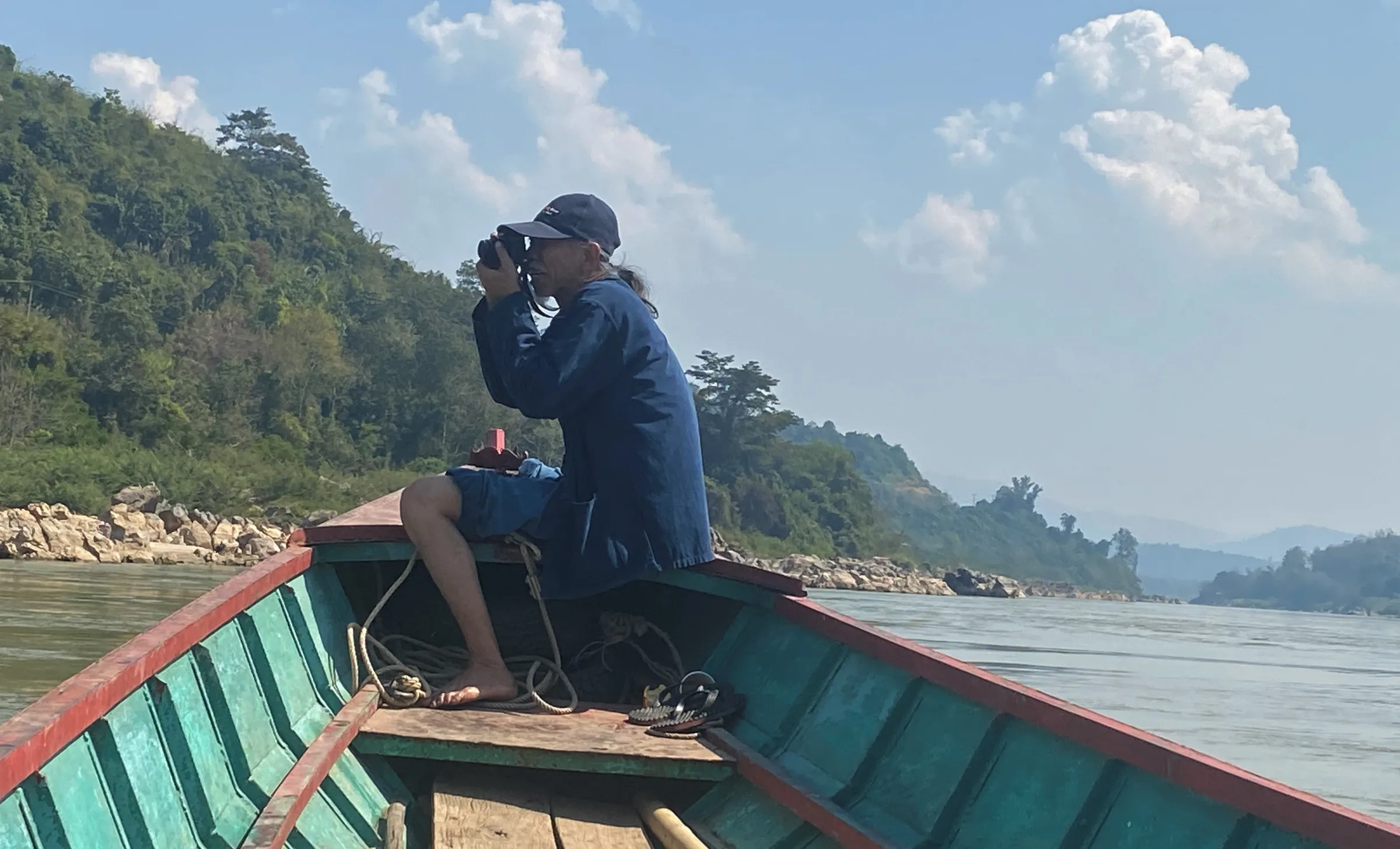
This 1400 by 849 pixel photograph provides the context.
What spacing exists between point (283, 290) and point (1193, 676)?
39.8 metres

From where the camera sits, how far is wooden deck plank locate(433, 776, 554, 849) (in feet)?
8.58

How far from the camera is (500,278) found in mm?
3232

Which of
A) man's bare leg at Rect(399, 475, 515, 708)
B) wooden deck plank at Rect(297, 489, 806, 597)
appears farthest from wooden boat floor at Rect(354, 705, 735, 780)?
wooden deck plank at Rect(297, 489, 806, 597)

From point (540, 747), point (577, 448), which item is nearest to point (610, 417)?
point (577, 448)

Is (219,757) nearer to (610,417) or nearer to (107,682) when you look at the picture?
(107,682)

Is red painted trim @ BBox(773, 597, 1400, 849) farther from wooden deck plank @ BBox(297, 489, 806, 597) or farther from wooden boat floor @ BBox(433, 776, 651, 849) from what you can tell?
wooden boat floor @ BBox(433, 776, 651, 849)

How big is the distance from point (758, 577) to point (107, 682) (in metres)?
1.91

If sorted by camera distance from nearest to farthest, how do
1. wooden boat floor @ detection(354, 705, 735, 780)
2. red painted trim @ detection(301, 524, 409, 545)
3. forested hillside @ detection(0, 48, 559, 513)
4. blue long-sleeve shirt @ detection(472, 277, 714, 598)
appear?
1. wooden boat floor @ detection(354, 705, 735, 780)
2. blue long-sleeve shirt @ detection(472, 277, 714, 598)
3. red painted trim @ detection(301, 524, 409, 545)
4. forested hillside @ detection(0, 48, 559, 513)

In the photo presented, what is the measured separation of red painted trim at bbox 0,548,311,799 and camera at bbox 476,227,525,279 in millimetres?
892

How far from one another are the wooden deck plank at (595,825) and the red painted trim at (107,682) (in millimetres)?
807

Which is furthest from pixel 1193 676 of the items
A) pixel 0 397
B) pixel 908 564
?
pixel 908 564

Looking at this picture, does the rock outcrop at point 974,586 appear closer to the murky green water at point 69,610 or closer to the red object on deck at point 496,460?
the murky green water at point 69,610

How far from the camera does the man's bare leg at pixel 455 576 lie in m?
3.30

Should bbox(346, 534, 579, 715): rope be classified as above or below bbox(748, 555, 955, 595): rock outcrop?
above
